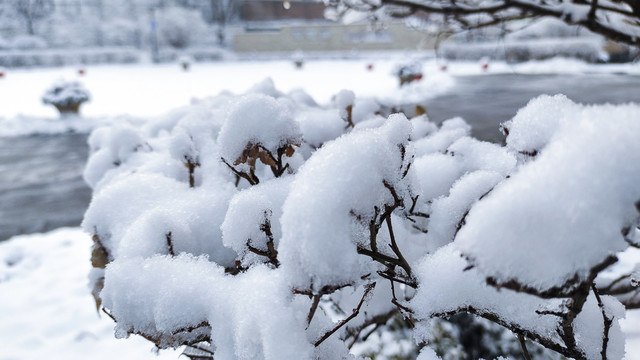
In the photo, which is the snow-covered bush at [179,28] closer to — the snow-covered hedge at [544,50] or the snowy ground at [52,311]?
the snow-covered hedge at [544,50]

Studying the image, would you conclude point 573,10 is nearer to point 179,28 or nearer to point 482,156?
point 482,156

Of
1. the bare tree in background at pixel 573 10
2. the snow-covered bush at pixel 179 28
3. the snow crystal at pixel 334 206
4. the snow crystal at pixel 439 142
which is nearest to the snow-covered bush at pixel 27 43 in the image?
the snow-covered bush at pixel 179 28

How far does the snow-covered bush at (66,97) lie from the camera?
11.3 metres

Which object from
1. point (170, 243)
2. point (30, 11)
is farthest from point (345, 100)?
point (30, 11)

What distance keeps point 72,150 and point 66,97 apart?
3.39 metres

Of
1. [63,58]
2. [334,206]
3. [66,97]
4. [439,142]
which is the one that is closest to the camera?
[334,206]

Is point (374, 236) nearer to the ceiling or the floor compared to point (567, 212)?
nearer to the floor

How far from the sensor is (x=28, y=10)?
35.3 m

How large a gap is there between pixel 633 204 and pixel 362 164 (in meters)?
0.36

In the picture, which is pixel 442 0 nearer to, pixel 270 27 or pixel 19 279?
pixel 19 279

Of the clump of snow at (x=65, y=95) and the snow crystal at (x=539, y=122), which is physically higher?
the snow crystal at (x=539, y=122)

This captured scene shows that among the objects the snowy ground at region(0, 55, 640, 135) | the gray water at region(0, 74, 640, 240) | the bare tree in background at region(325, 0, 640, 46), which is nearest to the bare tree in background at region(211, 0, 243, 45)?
the snowy ground at region(0, 55, 640, 135)

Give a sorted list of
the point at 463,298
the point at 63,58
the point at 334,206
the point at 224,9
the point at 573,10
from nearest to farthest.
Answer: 1. the point at 334,206
2. the point at 463,298
3. the point at 573,10
4. the point at 63,58
5. the point at 224,9

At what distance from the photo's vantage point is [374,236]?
0.73 meters
